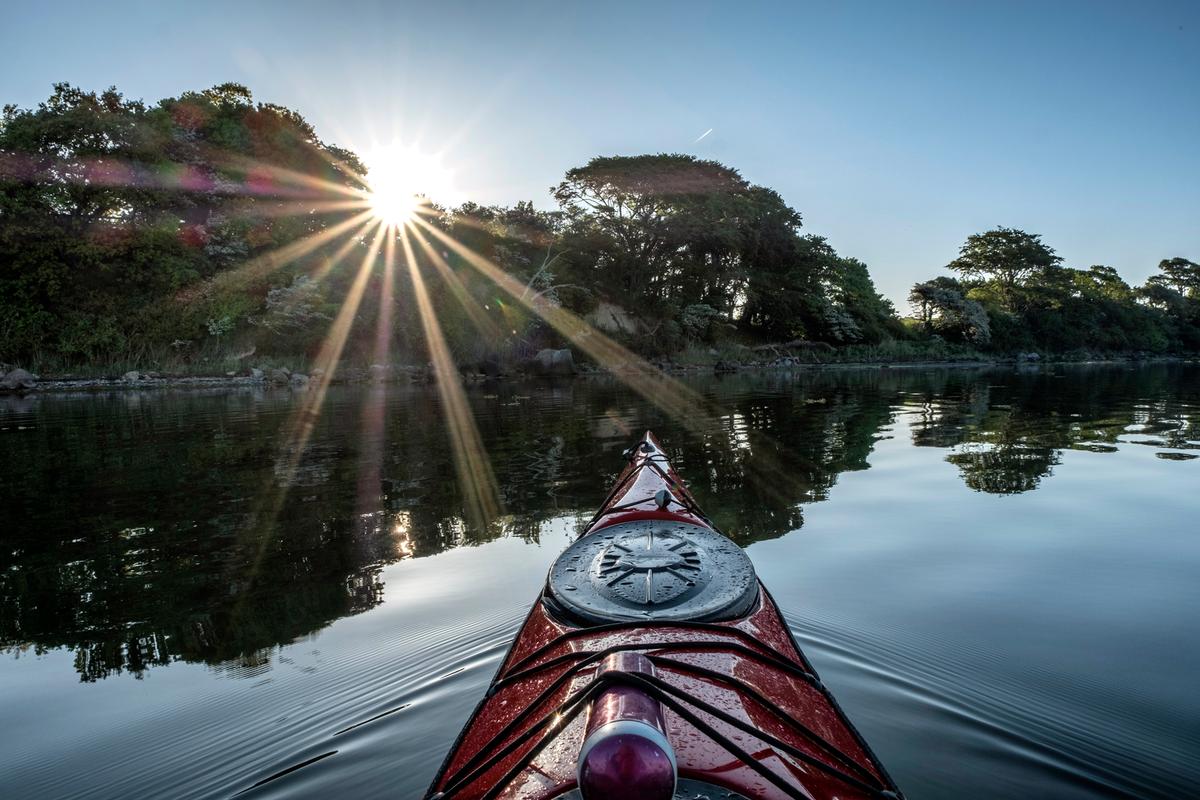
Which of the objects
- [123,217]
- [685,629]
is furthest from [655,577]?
[123,217]

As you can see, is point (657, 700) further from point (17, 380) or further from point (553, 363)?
point (17, 380)

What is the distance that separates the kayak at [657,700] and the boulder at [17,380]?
22837 millimetres

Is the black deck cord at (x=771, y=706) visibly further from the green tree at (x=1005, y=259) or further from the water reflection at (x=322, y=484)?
the green tree at (x=1005, y=259)

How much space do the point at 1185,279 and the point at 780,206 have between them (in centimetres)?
4072

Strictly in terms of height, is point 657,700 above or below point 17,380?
below

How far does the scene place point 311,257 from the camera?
83.6ft

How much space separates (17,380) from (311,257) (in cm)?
1011

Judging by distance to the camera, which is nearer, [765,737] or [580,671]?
[765,737]

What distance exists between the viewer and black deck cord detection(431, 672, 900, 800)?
1322 millimetres

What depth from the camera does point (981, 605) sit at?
3609 mm

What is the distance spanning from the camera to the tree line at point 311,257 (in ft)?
68.0

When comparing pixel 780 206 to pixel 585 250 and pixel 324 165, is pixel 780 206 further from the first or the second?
pixel 324 165

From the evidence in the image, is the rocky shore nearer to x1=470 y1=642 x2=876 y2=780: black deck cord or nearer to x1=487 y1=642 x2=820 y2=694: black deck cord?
x1=487 y1=642 x2=820 y2=694: black deck cord

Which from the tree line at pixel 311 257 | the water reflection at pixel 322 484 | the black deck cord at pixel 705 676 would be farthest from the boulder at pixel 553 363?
the black deck cord at pixel 705 676
